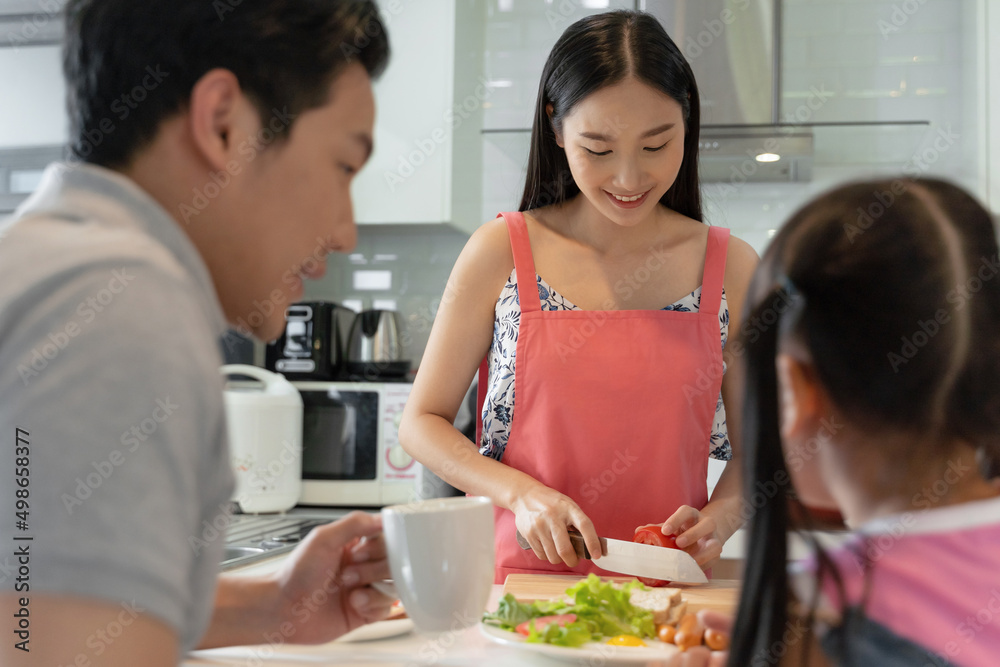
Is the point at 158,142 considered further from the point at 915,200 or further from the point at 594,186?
the point at 594,186

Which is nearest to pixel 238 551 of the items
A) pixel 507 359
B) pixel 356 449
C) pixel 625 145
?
pixel 507 359

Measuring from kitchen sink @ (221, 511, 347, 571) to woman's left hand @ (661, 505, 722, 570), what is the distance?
1.72 feet

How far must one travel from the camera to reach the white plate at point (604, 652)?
75cm

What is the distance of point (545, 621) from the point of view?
0.82 meters

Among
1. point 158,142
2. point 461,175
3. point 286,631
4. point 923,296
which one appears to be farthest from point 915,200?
point 461,175

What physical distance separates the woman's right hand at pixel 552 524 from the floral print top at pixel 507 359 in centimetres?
18

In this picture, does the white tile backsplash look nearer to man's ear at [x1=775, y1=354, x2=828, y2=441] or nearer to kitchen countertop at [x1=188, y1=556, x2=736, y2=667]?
kitchen countertop at [x1=188, y1=556, x2=736, y2=667]

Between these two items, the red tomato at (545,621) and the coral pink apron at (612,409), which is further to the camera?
the coral pink apron at (612,409)

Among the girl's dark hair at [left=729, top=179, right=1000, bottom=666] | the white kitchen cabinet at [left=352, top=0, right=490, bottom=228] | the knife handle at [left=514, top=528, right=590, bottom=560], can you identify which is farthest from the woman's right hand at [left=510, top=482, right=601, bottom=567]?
the white kitchen cabinet at [left=352, top=0, right=490, bottom=228]

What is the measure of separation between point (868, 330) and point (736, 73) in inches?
85.1

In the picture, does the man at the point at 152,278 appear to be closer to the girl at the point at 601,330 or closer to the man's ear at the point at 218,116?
the man's ear at the point at 218,116

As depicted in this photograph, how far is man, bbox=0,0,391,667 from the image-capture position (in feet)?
1.11

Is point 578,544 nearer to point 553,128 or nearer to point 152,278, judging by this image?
point 553,128

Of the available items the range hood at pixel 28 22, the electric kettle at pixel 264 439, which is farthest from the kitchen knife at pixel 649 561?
the range hood at pixel 28 22
